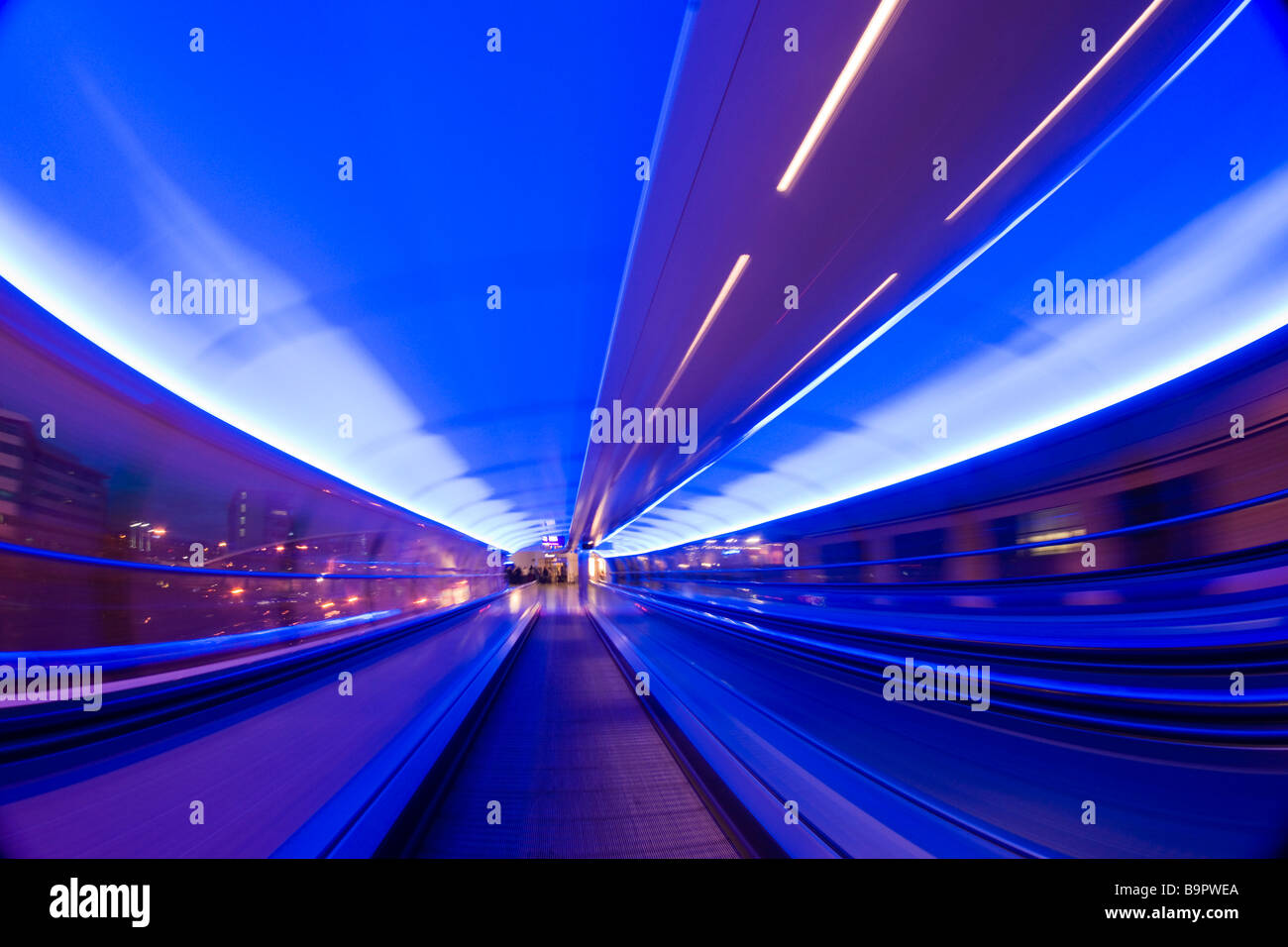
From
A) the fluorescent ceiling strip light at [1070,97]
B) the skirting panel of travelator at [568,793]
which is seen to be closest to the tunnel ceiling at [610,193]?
the fluorescent ceiling strip light at [1070,97]

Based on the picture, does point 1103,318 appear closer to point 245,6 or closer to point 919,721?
point 919,721

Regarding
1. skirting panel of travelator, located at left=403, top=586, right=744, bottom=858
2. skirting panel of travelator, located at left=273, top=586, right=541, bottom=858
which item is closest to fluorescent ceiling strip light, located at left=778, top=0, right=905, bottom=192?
skirting panel of travelator, located at left=403, top=586, right=744, bottom=858

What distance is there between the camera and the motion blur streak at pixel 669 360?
2.20 meters

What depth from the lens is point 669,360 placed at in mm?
5301

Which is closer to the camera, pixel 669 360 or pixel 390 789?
pixel 390 789

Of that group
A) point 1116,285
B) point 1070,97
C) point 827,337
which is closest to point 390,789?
point 827,337

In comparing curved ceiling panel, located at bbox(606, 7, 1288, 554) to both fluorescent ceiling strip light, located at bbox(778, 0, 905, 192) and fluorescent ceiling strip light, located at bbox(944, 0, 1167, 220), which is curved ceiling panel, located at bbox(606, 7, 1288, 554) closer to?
fluorescent ceiling strip light, located at bbox(944, 0, 1167, 220)

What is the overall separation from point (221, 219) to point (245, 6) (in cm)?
152

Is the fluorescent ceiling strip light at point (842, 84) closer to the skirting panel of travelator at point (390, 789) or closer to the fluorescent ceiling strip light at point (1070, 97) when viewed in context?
the fluorescent ceiling strip light at point (1070, 97)

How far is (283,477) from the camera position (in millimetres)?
5336

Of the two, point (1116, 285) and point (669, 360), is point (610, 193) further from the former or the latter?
point (1116, 285)

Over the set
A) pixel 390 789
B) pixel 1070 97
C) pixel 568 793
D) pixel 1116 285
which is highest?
pixel 1070 97

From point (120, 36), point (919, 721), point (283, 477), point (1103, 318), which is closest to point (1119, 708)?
point (919, 721)

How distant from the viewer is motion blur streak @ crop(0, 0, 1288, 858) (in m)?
2.20
